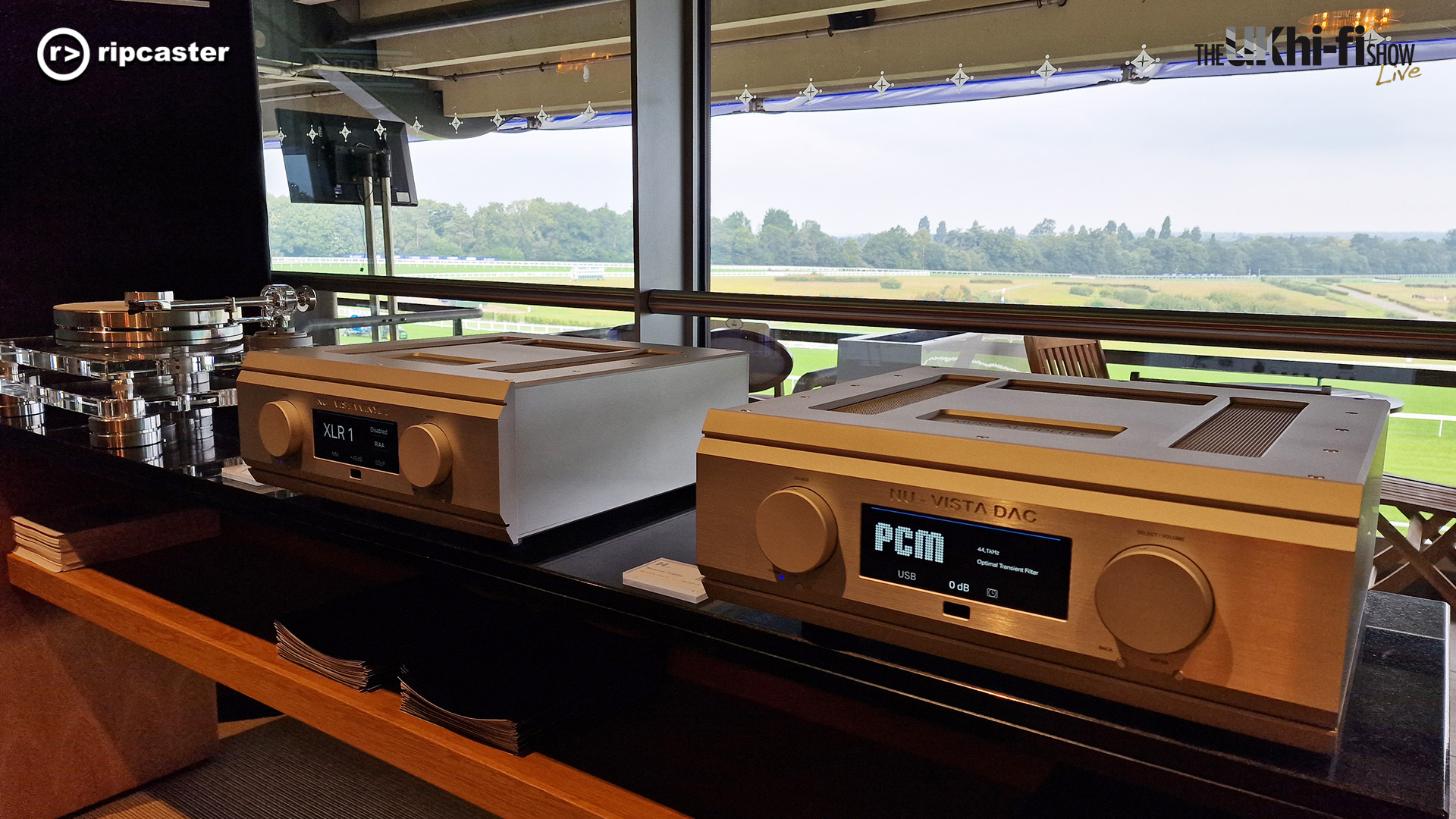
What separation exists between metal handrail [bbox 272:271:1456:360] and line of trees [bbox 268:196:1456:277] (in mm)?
418

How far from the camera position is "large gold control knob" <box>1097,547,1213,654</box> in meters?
0.51

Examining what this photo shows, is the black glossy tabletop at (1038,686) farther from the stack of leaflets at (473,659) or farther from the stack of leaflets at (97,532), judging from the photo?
the stack of leaflets at (97,532)

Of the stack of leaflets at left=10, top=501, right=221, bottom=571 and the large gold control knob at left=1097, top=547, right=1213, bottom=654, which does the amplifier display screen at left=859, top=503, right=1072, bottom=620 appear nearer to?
the large gold control knob at left=1097, top=547, right=1213, bottom=654

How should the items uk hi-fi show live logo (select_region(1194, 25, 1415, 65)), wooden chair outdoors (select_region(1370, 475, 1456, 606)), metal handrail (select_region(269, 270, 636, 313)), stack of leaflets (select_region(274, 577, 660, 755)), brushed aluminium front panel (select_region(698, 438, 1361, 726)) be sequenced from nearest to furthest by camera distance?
brushed aluminium front panel (select_region(698, 438, 1361, 726)) → stack of leaflets (select_region(274, 577, 660, 755)) → metal handrail (select_region(269, 270, 636, 313)) → uk hi-fi show live logo (select_region(1194, 25, 1415, 65)) → wooden chair outdoors (select_region(1370, 475, 1456, 606))

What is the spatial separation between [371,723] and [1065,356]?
8.93 feet

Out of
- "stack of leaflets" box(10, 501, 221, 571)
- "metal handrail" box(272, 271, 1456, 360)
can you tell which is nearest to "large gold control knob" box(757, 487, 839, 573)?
"metal handrail" box(272, 271, 1456, 360)

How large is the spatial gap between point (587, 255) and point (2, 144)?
1039mm

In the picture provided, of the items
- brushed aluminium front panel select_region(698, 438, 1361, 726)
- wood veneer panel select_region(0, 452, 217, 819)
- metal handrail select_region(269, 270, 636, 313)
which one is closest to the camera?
brushed aluminium front panel select_region(698, 438, 1361, 726)

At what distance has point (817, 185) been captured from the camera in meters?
1.93

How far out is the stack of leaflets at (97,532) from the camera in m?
1.55

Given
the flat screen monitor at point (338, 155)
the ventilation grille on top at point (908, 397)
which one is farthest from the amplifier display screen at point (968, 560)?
the flat screen monitor at point (338, 155)

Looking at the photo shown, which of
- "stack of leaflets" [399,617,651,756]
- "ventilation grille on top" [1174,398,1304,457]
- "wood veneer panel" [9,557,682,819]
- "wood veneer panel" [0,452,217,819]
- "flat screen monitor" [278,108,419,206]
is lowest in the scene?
"wood veneer panel" [0,452,217,819]

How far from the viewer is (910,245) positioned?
1.99 m

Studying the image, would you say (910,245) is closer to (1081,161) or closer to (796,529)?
(1081,161)
